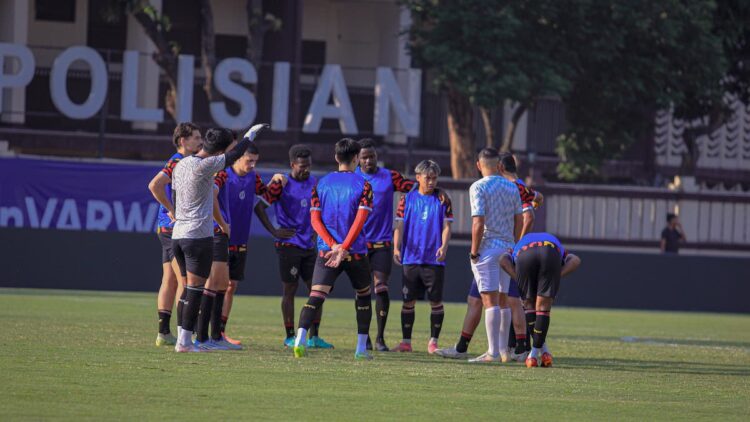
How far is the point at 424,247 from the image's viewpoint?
50.2ft

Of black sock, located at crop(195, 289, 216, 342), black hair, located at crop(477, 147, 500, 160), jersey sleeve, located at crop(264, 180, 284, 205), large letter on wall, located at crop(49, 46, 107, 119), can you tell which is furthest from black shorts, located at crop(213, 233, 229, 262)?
large letter on wall, located at crop(49, 46, 107, 119)

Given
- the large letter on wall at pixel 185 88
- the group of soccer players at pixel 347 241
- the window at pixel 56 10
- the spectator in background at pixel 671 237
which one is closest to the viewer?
the group of soccer players at pixel 347 241

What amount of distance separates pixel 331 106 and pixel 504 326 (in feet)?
53.2

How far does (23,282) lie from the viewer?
25.9 m

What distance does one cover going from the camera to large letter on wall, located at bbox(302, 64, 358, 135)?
2986 centimetres

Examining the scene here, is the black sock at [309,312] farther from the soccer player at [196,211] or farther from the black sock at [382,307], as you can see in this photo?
the black sock at [382,307]

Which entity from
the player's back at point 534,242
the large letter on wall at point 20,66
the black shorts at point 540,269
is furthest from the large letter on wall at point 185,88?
the black shorts at point 540,269

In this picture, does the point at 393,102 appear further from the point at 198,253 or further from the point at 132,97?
the point at 198,253

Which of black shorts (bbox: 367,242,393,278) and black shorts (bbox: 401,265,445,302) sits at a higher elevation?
black shorts (bbox: 367,242,393,278)

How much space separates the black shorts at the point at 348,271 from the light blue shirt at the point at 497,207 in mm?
1159

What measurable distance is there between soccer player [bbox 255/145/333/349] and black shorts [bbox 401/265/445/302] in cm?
100

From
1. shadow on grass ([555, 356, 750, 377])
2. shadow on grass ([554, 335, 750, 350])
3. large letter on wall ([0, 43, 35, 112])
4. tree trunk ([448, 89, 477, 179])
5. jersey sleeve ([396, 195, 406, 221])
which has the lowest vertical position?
shadow on grass ([554, 335, 750, 350])

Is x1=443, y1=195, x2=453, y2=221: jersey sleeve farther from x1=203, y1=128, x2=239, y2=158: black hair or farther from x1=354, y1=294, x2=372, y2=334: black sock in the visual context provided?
x1=203, y1=128, x2=239, y2=158: black hair

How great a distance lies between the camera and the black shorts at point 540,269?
1362cm
